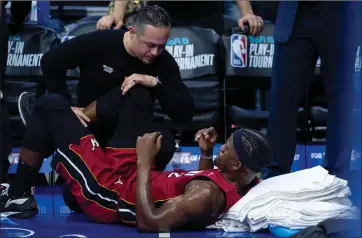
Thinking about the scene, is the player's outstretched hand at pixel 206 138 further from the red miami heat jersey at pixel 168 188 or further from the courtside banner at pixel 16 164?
the courtside banner at pixel 16 164

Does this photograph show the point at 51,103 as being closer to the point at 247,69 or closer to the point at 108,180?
the point at 108,180

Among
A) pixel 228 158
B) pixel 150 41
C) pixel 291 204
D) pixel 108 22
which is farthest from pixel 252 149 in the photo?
pixel 108 22

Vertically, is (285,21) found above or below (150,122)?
above

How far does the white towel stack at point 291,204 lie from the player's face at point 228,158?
0.16 metres

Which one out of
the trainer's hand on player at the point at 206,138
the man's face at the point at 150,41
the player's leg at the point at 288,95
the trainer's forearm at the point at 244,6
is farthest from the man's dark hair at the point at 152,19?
the trainer's forearm at the point at 244,6

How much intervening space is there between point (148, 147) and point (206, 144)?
0.48 meters

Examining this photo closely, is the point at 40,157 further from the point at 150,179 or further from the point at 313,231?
the point at 313,231

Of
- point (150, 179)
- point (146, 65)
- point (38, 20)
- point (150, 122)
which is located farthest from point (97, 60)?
point (38, 20)

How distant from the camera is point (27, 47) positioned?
5180 mm

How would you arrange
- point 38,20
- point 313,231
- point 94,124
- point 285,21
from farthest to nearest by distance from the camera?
1. point 38,20
2. point 285,21
3. point 94,124
4. point 313,231

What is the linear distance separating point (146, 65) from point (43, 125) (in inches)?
26.9

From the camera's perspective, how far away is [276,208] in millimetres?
3168

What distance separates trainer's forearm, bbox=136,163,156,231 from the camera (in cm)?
301

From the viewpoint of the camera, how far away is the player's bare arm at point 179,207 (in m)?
2.96
